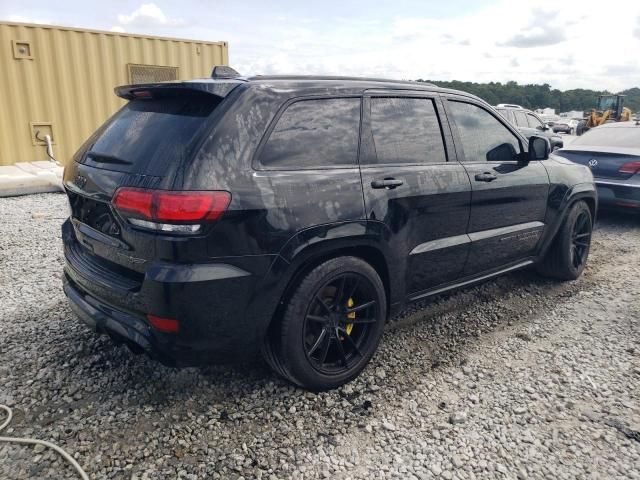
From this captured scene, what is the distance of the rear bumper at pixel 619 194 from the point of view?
6.59m

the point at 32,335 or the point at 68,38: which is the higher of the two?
the point at 68,38

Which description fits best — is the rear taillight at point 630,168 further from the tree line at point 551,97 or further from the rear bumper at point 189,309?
the tree line at point 551,97

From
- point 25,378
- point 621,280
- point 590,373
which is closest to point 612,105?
point 621,280

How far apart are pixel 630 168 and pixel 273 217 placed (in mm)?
6183

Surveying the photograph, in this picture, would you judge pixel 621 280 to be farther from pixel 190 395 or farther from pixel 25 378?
pixel 25 378

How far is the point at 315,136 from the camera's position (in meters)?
2.73

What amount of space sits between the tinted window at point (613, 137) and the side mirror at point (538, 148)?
4.01 metres

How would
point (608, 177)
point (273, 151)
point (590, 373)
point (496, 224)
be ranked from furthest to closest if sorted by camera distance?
point (608, 177) < point (496, 224) < point (590, 373) < point (273, 151)

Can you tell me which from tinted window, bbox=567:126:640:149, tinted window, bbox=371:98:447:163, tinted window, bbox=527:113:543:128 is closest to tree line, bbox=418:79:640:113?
tinted window, bbox=527:113:543:128

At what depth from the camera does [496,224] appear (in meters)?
3.75

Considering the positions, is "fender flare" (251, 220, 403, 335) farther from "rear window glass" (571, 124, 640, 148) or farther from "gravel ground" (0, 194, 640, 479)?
"rear window glass" (571, 124, 640, 148)

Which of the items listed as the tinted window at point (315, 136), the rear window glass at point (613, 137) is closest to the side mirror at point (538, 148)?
the tinted window at point (315, 136)

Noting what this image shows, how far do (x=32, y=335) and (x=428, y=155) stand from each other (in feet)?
9.81

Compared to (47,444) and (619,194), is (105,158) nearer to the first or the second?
(47,444)
